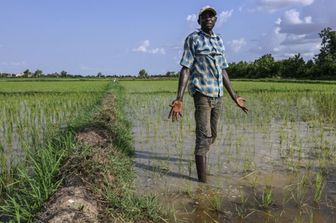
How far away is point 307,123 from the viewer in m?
7.86

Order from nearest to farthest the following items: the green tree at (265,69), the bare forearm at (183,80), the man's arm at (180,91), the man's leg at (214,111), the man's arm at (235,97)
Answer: the man's arm at (180,91) < the bare forearm at (183,80) < the man's leg at (214,111) < the man's arm at (235,97) < the green tree at (265,69)

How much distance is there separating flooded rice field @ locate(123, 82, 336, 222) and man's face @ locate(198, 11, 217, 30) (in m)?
1.46

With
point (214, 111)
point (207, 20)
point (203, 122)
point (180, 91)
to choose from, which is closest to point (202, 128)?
point (203, 122)

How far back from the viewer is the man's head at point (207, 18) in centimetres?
391

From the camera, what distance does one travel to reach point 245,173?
4250 millimetres

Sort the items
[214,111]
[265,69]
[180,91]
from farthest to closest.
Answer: [265,69], [214,111], [180,91]

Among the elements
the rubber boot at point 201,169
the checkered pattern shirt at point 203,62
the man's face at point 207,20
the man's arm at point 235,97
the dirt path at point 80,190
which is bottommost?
the rubber boot at point 201,169

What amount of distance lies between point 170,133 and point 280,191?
3429 millimetres

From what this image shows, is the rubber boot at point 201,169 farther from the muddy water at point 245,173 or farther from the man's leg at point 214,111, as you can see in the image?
the man's leg at point 214,111

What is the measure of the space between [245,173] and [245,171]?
0.25 feet

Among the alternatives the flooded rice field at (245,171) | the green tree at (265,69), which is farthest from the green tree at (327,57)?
the flooded rice field at (245,171)

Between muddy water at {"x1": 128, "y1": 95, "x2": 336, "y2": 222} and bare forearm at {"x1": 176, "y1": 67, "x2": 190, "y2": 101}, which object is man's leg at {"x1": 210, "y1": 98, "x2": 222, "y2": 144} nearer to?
bare forearm at {"x1": 176, "y1": 67, "x2": 190, "y2": 101}

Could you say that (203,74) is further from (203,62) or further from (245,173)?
Answer: (245,173)

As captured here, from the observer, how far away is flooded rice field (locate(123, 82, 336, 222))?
315cm
